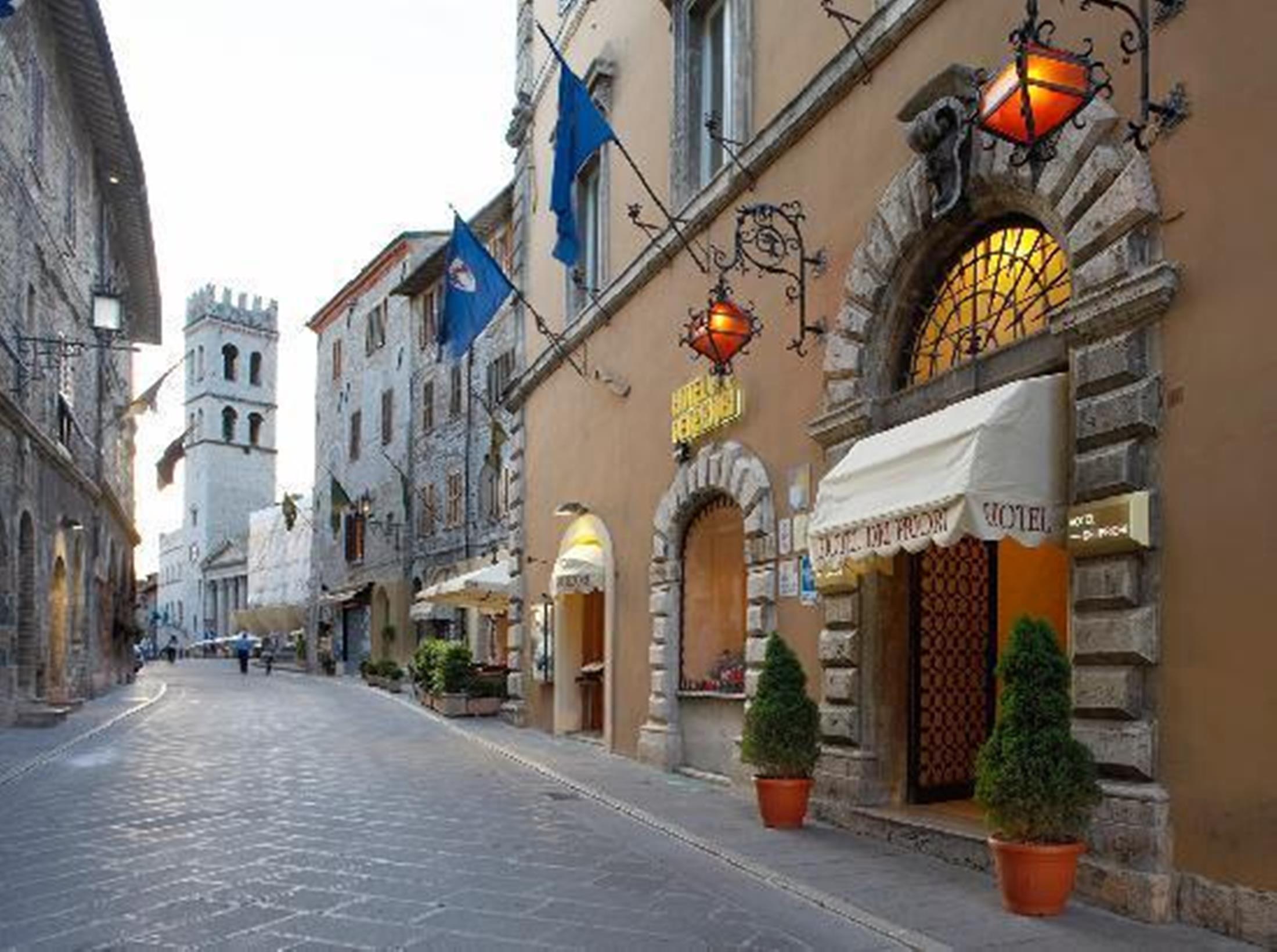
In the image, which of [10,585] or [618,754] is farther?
[10,585]

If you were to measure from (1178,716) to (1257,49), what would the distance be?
314 cm

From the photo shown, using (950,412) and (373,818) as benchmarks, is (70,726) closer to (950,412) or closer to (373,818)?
(373,818)

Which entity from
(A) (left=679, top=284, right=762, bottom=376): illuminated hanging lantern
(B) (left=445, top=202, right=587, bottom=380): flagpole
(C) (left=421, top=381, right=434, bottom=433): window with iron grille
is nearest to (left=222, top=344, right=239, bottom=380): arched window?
(C) (left=421, top=381, right=434, bottom=433): window with iron grille

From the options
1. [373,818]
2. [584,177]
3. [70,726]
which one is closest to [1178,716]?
[373,818]

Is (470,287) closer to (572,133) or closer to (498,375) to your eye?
(572,133)

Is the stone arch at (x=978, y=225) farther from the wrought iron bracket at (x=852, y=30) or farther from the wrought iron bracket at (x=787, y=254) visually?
the wrought iron bracket at (x=852, y=30)

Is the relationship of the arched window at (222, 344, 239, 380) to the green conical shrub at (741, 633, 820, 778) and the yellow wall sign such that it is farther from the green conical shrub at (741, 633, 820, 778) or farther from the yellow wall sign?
the green conical shrub at (741, 633, 820, 778)

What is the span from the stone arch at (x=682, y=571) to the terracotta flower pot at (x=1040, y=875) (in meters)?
4.50

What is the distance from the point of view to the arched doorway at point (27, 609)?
19.2 metres

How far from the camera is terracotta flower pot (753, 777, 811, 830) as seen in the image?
346 inches

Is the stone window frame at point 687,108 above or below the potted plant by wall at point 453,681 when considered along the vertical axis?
above

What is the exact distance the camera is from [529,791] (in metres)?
11.3

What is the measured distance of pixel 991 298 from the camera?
26.5 ft

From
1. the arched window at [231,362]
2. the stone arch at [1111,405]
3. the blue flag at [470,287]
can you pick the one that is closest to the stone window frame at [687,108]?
the blue flag at [470,287]
